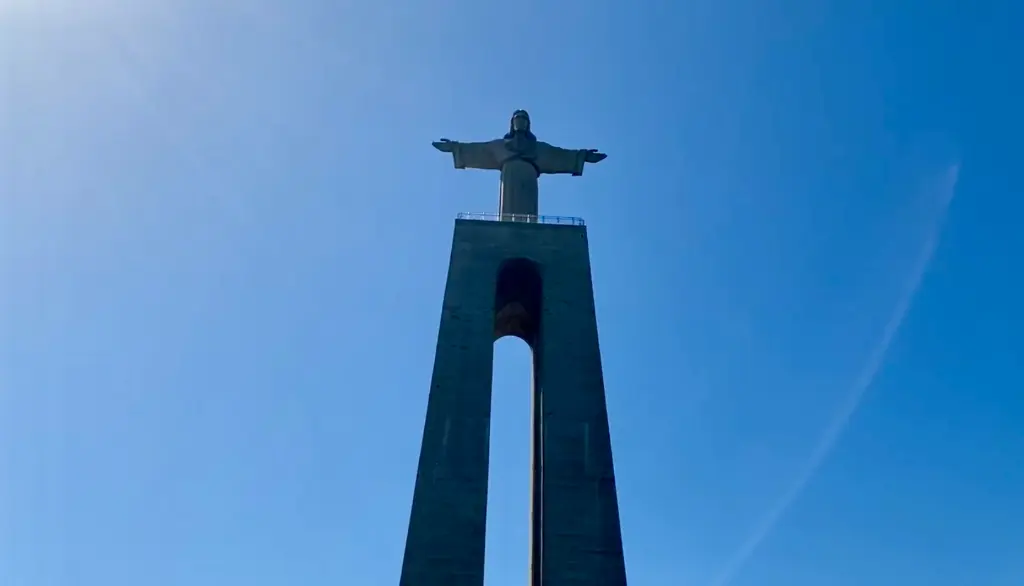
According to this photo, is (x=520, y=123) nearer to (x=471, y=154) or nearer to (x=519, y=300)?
(x=471, y=154)

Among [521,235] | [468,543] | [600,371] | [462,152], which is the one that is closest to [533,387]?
[600,371]

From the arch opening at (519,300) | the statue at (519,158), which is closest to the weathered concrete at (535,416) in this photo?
the arch opening at (519,300)

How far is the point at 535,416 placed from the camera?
72.6ft

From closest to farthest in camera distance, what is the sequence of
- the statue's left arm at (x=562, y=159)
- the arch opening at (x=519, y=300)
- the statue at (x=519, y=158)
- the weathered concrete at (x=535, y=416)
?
the weathered concrete at (x=535, y=416)
the arch opening at (x=519, y=300)
the statue at (x=519, y=158)
the statue's left arm at (x=562, y=159)

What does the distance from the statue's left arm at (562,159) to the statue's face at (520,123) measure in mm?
637

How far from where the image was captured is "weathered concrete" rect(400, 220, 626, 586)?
18.0 m

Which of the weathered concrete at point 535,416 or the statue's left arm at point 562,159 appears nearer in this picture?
the weathered concrete at point 535,416

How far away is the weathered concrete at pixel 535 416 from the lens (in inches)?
711

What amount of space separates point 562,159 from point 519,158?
53.8 inches

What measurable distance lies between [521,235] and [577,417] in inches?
211

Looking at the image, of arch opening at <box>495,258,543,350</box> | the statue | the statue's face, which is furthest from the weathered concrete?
the statue's face

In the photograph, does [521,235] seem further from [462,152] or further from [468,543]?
[468,543]

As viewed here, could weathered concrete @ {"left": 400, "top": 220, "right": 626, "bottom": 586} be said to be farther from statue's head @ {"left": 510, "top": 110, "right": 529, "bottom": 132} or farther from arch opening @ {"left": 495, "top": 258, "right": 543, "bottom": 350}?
statue's head @ {"left": 510, "top": 110, "right": 529, "bottom": 132}

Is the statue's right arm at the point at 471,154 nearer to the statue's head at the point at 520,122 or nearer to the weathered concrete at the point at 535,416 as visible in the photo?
the statue's head at the point at 520,122
